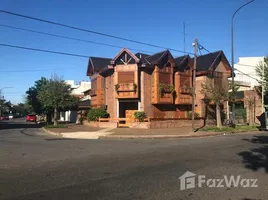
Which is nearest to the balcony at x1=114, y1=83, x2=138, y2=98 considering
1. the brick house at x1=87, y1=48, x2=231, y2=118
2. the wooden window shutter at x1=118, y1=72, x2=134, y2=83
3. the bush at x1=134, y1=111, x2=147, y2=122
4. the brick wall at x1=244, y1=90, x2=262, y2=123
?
the brick house at x1=87, y1=48, x2=231, y2=118

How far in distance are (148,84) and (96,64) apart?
8.52m

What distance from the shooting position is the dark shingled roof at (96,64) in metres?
35.7

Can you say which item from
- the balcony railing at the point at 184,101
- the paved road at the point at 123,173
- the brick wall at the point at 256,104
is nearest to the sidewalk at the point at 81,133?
the paved road at the point at 123,173

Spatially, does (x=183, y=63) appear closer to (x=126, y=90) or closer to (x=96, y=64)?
(x=126, y=90)

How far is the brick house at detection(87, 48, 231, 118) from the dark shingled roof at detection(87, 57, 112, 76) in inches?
8.3

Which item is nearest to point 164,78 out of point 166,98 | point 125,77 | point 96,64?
point 166,98

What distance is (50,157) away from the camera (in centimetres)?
1141

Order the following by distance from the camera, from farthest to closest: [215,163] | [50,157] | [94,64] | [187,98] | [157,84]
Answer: [94,64] → [187,98] → [157,84] → [50,157] → [215,163]

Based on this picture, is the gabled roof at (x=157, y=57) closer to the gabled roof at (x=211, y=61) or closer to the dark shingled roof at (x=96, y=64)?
the gabled roof at (x=211, y=61)

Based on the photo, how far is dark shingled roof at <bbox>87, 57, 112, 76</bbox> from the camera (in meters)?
35.7

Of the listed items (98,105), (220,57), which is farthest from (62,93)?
(220,57)

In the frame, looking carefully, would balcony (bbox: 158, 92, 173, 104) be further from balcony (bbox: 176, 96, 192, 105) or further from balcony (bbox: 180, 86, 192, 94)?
balcony (bbox: 180, 86, 192, 94)

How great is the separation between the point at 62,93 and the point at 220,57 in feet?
64.1

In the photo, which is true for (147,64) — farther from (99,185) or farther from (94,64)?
(99,185)
